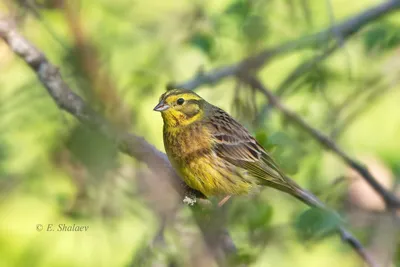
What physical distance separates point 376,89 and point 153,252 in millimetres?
3053

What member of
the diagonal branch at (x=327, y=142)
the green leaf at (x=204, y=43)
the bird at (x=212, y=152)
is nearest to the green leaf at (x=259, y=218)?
the bird at (x=212, y=152)

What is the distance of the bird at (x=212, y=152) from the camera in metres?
3.93

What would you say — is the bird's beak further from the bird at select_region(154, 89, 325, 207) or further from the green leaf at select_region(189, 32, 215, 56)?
the green leaf at select_region(189, 32, 215, 56)

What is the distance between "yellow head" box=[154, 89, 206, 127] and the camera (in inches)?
159

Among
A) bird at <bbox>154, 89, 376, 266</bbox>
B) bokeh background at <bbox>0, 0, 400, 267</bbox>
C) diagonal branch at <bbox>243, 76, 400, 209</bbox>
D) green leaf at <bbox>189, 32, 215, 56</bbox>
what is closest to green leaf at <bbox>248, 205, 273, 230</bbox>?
bokeh background at <bbox>0, 0, 400, 267</bbox>

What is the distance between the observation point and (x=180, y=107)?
4195 mm

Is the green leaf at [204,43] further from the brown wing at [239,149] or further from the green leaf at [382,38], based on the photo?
the green leaf at [382,38]

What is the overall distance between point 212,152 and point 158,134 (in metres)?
1.46

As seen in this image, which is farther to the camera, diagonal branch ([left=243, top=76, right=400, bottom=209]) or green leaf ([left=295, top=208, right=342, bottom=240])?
diagonal branch ([left=243, top=76, right=400, bottom=209])

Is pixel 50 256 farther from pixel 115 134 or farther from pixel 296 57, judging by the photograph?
pixel 296 57

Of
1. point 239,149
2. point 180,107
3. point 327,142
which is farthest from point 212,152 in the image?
point 327,142

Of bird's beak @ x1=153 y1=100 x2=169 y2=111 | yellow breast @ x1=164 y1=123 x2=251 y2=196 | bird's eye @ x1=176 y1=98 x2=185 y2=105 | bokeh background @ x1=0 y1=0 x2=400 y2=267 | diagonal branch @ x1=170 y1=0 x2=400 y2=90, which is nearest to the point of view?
bokeh background @ x1=0 y1=0 x2=400 y2=267

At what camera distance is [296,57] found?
6805mm

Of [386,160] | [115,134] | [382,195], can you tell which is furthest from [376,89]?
[115,134]
